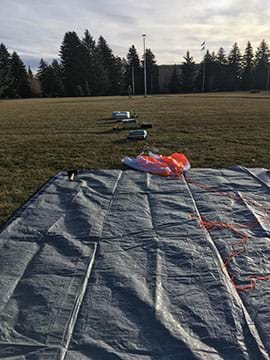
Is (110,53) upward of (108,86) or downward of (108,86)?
upward

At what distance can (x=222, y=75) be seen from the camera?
48.8m

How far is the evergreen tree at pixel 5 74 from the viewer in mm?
36969

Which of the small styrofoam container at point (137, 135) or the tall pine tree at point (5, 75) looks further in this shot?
the tall pine tree at point (5, 75)

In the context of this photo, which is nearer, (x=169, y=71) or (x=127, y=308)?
(x=127, y=308)

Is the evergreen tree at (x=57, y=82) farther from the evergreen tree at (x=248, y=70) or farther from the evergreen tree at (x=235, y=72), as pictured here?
the evergreen tree at (x=248, y=70)

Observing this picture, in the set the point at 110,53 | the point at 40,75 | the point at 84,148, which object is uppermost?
the point at 110,53

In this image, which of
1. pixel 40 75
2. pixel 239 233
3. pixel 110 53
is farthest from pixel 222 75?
pixel 239 233

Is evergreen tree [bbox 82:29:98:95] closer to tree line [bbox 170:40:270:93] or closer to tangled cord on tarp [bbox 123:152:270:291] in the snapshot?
tree line [bbox 170:40:270:93]

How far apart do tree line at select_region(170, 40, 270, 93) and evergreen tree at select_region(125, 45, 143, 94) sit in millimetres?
5129

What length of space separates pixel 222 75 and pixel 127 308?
52.3m

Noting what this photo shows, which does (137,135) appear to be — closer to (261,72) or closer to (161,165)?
(161,165)

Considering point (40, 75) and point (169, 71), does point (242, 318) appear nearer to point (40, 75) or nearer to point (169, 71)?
point (40, 75)

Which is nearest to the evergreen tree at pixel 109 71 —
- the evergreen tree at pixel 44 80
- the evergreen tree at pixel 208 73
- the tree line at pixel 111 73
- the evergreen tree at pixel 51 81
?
the tree line at pixel 111 73

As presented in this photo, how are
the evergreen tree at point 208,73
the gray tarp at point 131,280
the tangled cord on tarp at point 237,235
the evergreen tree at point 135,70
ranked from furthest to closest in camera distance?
the evergreen tree at point 208,73
the evergreen tree at point 135,70
the tangled cord on tarp at point 237,235
the gray tarp at point 131,280
